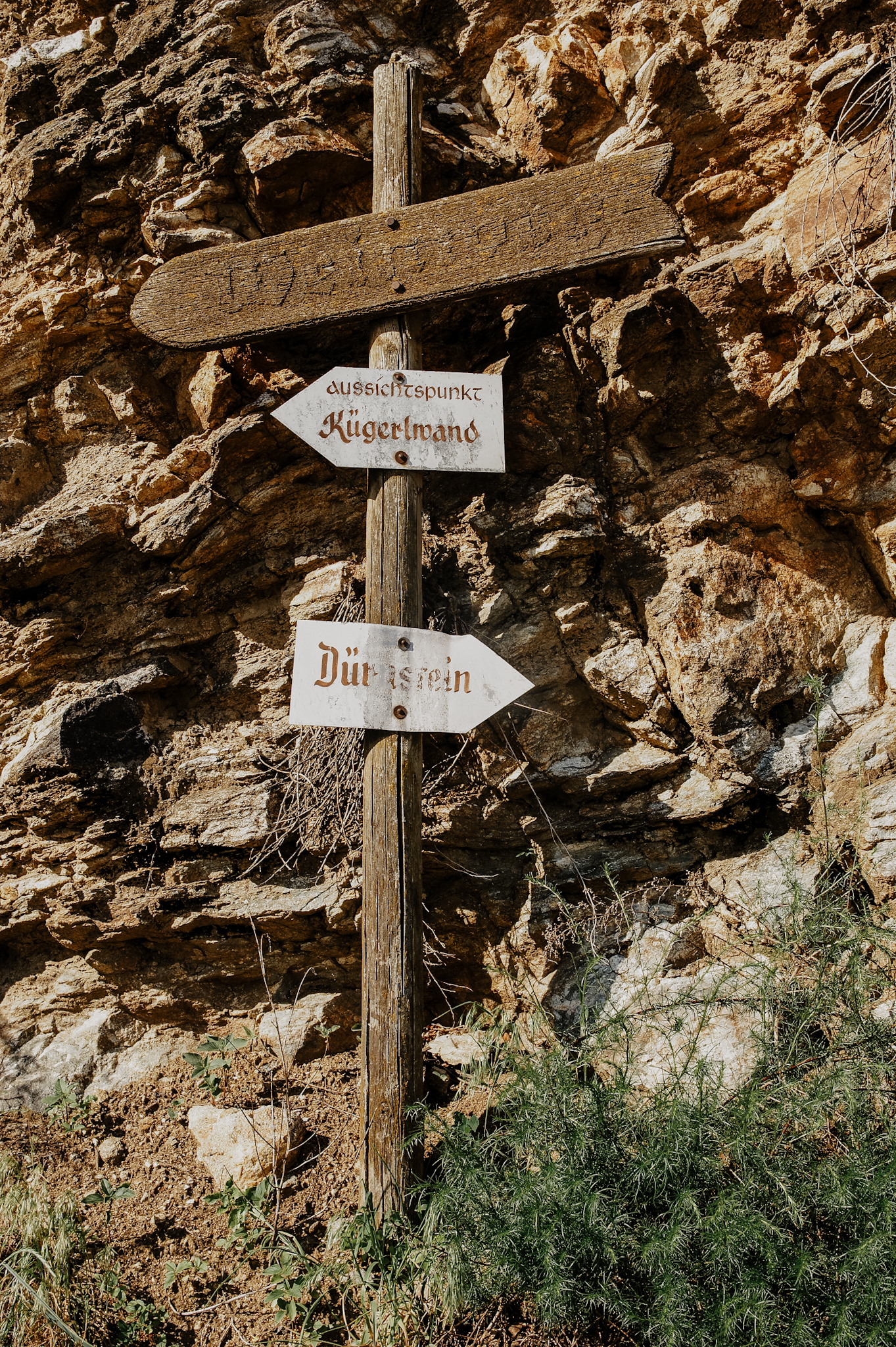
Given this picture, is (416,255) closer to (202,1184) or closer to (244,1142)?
(244,1142)

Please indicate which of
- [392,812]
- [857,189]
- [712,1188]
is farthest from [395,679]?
[857,189]

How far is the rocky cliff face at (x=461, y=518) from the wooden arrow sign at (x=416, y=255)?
525 millimetres

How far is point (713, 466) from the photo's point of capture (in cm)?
368

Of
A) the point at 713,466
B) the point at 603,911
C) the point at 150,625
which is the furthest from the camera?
the point at 150,625

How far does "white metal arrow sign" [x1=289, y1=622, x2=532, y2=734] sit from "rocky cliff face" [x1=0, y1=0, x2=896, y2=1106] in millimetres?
653

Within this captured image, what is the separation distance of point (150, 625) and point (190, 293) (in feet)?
4.96

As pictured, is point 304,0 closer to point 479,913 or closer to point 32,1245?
point 479,913

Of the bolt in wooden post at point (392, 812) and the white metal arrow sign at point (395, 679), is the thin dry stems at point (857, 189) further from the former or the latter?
the white metal arrow sign at point (395, 679)

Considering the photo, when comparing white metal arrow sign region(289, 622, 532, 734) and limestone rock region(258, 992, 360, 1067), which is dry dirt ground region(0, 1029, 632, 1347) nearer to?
limestone rock region(258, 992, 360, 1067)

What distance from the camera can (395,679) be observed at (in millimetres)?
2920

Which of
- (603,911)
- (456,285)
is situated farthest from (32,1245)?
(456,285)

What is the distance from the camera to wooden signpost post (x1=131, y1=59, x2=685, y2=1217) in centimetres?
288

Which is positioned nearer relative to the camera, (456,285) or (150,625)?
(456,285)

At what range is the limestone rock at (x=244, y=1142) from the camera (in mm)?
3088
